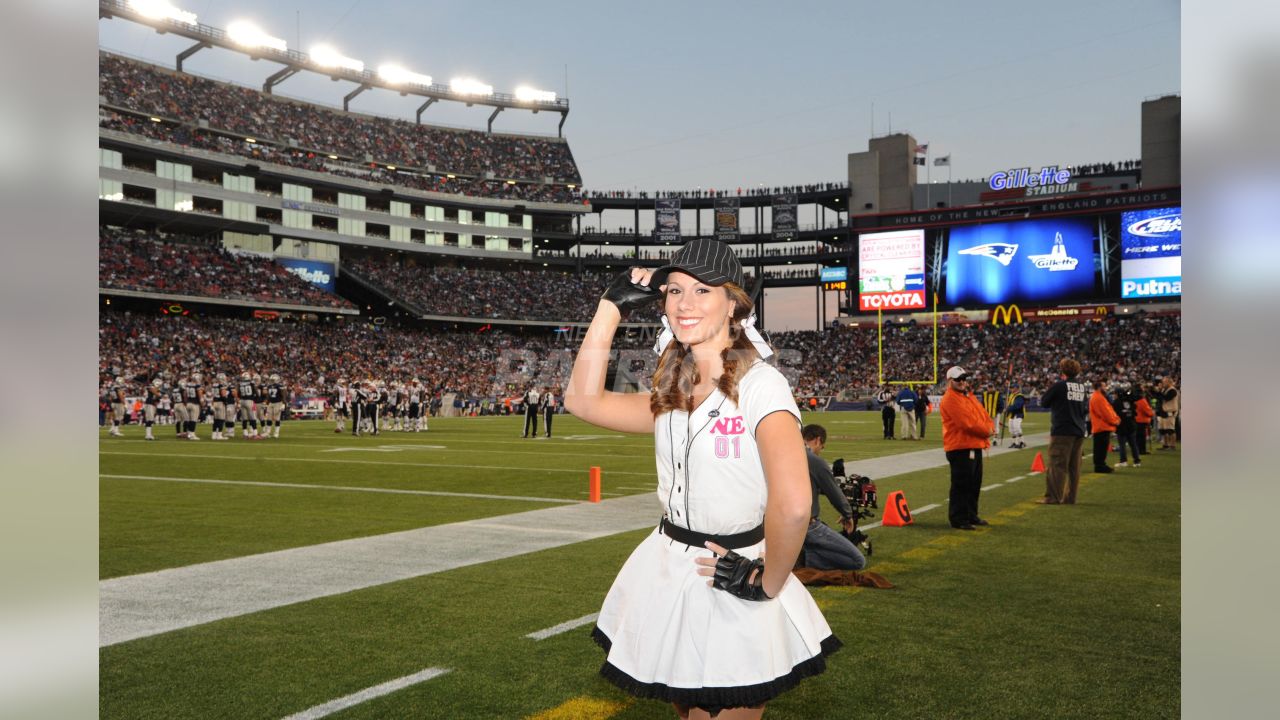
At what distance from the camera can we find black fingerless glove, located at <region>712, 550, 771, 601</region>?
2.49 meters

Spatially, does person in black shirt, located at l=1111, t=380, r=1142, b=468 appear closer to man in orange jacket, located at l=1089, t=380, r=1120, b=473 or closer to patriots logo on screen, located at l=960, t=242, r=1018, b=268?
man in orange jacket, located at l=1089, t=380, r=1120, b=473

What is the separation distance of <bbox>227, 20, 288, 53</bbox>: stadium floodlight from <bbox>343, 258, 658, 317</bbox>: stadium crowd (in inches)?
651

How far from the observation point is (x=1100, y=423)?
16078mm

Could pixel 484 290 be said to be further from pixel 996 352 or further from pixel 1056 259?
pixel 1056 259

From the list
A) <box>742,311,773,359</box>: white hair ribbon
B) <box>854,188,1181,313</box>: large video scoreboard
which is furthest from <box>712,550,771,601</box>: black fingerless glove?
<box>854,188,1181,313</box>: large video scoreboard

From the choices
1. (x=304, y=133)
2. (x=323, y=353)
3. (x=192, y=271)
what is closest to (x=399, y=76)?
(x=304, y=133)

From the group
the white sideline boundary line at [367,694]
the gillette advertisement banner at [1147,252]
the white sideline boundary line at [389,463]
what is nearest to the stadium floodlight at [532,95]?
the gillette advertisement banner at [1147,252]

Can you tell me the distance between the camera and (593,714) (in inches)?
172

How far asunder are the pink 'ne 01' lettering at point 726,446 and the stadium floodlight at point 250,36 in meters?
70.7

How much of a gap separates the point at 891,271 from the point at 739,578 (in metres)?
65.6
